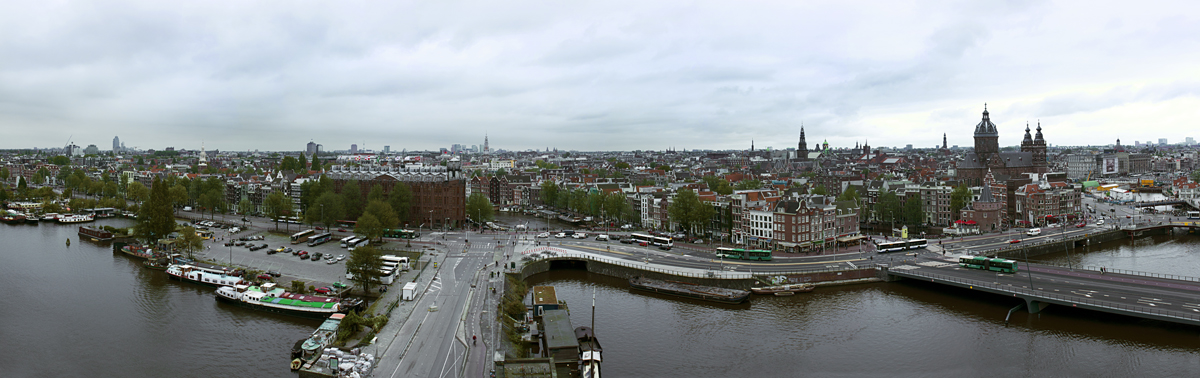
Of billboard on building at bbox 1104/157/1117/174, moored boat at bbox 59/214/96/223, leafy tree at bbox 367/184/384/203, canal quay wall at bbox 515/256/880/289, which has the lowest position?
canal quay wall at bbox 515/256/880/289

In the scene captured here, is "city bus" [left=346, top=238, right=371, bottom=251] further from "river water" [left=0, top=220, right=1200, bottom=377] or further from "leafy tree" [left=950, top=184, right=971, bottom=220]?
"leafy tree" [left=950, top=184, right=971, bottom=220]

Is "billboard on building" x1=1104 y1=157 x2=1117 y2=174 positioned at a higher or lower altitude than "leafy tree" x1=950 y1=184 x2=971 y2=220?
higher

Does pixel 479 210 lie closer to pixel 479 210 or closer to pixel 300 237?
pixel 479 210

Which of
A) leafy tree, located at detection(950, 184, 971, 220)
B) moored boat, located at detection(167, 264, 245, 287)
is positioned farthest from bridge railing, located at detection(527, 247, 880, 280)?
leafy tree, located at detection(950, 184, 971, 220)

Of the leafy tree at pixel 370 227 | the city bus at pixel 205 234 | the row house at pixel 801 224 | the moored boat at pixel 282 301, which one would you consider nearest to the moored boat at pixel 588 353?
the moored boat at pixel 282 301

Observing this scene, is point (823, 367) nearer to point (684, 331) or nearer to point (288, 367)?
point (684, 331)

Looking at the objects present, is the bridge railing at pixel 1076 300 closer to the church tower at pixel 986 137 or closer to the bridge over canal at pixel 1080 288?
the bridge over canal at pixel 1080 288
